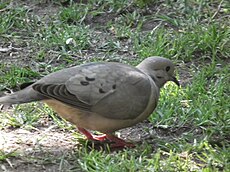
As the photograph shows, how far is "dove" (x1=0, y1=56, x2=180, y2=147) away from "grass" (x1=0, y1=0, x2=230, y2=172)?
8.6 inches

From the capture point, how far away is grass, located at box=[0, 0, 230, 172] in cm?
482

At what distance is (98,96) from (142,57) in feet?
5.81

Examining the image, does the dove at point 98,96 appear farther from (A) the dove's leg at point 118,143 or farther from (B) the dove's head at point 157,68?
(B) the dove's head at point 157,68

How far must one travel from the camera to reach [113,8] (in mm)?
7637

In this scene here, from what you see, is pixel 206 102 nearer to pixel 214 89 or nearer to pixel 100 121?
pixel 214 89

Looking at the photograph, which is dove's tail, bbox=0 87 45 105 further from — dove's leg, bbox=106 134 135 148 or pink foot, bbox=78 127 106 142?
dove's leg, bbox=106 134 135 148

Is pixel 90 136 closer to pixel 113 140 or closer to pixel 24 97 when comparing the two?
pixel 113 140

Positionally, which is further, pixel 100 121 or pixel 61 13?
pixel 61 13

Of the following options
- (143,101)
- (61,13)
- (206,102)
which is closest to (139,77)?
(143,101)

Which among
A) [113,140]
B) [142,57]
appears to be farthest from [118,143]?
[142,57]

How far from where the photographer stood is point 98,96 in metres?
4.84

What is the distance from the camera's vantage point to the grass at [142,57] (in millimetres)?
4824

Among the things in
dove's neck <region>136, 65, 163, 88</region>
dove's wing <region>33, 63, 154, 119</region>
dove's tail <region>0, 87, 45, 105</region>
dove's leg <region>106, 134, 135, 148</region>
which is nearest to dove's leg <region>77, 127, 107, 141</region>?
dove's leg <region>106, 134, 135, 148</region>

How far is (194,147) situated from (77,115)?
2.77 ft
